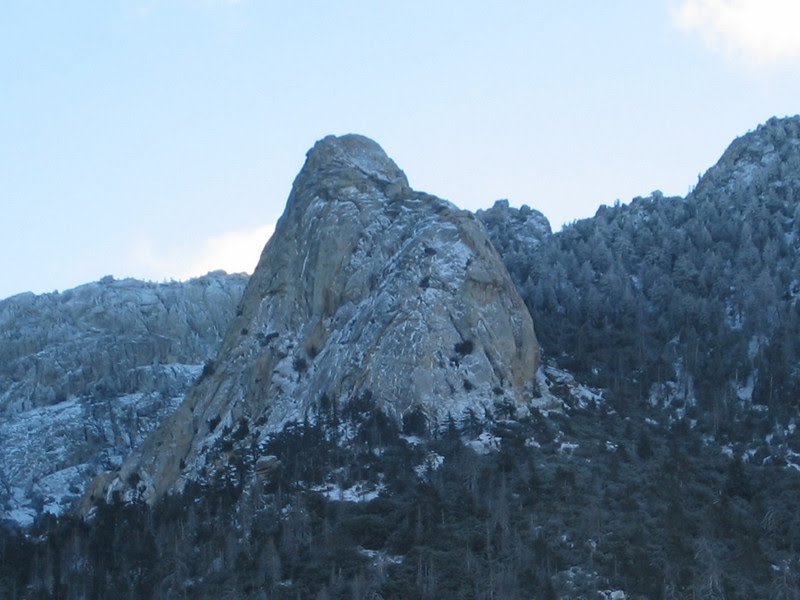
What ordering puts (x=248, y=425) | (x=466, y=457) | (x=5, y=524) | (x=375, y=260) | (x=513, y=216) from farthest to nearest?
(x=513, y=216), (x=5, y=524), (x=375, y=260), (x=248, y=425), (x=466, y=457)

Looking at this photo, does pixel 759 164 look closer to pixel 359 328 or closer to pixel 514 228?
pixel 514 228

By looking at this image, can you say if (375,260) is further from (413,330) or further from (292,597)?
(292,597)

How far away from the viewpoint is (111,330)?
18638 centimetres

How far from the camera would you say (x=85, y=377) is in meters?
170

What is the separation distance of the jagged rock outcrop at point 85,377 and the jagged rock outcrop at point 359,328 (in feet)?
101

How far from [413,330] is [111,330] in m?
94.9

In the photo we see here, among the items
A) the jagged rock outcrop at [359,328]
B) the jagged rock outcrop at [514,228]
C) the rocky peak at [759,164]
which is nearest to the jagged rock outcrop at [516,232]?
the jagged rock outcrop at [514,228]

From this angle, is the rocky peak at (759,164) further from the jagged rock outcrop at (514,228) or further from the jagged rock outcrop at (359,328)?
the jagged rock outcrop at (359,328)

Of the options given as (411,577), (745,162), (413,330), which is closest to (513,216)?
(745,162)

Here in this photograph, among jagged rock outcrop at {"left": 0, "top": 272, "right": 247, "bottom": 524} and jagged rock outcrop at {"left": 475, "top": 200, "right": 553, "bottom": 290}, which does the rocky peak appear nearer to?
jagged rock outcrop at {"left": 475, "top": 200, "right": 553, "bottom": 290}

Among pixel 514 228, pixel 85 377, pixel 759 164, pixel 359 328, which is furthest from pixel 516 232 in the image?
pixel 85 377

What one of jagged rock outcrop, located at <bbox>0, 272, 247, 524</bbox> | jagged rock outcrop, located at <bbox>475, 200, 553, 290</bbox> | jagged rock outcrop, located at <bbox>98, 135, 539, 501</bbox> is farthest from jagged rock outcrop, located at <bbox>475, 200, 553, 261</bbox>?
jagged rock outcrop, located at <bbox>0, 272, 247, 524</bbox>

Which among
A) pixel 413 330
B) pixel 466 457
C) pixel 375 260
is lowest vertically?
pixel 466 457

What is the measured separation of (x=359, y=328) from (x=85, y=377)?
7440cm
